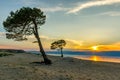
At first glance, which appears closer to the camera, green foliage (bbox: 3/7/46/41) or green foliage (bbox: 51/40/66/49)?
green foliage (bbox: 3/7/46/41)

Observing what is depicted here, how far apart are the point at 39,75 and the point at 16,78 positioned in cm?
281

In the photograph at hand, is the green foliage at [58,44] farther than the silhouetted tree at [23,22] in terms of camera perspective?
Yes

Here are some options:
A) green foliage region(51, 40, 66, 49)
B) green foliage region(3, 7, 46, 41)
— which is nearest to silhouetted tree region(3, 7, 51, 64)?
green foliage region(3, 7, 46, 41)

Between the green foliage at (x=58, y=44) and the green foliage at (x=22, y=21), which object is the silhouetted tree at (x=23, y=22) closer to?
the green foliage at (x=22, y=21)

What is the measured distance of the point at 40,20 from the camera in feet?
154

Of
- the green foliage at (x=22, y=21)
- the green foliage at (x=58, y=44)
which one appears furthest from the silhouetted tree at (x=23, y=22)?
the green foliage at (x=58, y=44)

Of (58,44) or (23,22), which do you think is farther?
(58,44)

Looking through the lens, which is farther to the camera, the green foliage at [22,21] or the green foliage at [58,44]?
the green foliage at [58,44]

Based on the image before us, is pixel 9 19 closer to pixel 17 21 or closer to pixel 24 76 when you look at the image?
pixel 17 21

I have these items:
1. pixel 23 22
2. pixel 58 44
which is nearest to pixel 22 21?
pixel 23 22

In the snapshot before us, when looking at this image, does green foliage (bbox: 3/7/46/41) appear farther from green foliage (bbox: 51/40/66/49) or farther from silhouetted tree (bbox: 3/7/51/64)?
green foliage (bbox: 51/40/66/49)

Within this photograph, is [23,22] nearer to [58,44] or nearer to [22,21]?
[22,21]

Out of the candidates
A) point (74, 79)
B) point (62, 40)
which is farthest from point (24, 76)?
point (62, 40)

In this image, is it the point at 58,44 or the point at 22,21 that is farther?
the point at 58,44
